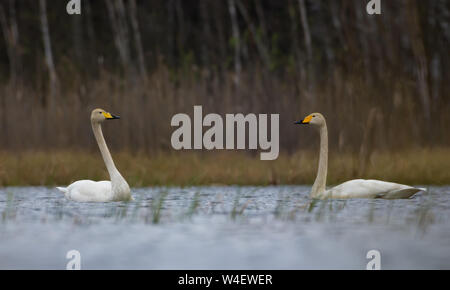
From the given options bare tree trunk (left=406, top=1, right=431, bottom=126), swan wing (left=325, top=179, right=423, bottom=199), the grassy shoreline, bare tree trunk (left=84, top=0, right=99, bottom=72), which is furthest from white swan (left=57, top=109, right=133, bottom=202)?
bare tree trunk (left=84, top=0, right=99, bottom=72)

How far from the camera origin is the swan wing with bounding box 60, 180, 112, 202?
334 inches

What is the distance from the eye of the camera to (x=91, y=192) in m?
8.55

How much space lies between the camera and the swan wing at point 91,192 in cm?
849

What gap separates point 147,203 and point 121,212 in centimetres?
70

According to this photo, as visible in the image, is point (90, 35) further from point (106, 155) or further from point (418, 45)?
point (106, 155)

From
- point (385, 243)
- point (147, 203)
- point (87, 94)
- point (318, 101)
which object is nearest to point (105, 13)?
point (87, 94)

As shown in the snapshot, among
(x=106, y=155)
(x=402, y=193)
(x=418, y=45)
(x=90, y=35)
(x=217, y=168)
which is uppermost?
(x=90, y=35)

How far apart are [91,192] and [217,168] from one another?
2.60 meters

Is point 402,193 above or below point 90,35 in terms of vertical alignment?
below

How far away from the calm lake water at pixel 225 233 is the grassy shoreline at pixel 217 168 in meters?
1.34

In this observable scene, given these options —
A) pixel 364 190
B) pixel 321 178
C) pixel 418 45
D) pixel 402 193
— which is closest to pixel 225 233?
pixel 321 178

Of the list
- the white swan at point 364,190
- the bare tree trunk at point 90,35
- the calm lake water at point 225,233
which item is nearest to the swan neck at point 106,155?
the calm lake water at point 225,233

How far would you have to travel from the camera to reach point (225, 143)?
1166cm

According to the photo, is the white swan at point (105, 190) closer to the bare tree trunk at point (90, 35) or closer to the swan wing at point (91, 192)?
the swan wing at point (91, 192)
